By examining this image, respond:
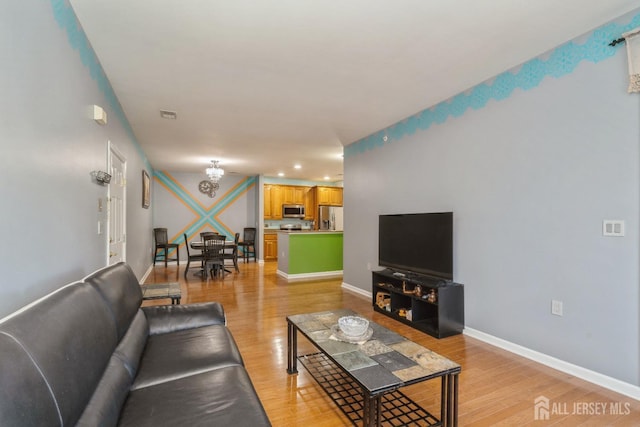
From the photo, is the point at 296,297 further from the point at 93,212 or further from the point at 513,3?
the point at 513,3

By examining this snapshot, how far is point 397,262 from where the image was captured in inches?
163

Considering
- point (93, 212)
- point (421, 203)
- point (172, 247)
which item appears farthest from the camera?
point (172, 247)

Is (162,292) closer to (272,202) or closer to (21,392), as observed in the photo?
Answer: (21,392)

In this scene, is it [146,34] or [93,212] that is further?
[93,212]

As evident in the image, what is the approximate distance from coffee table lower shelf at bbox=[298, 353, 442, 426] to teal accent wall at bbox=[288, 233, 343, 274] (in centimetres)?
398

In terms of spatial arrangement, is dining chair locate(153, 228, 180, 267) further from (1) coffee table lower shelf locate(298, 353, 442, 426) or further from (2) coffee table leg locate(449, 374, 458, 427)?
(2) coffee table leg locate(449, 374, 458, 427)

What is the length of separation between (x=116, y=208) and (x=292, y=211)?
6557 millimetres

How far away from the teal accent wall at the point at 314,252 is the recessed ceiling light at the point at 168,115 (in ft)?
10.7

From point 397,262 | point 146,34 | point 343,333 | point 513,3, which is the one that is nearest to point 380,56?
point 513,3

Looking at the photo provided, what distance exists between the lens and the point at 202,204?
Result: 9016 millimetres

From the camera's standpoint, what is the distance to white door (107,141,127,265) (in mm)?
3121

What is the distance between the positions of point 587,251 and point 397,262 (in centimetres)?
203

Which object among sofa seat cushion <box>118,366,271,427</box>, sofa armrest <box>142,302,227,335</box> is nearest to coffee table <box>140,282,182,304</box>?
sofa armrest <box>142,302,227,335</box>

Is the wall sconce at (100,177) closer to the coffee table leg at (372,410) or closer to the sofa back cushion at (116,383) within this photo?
the sofa back cushion at (116,383)
